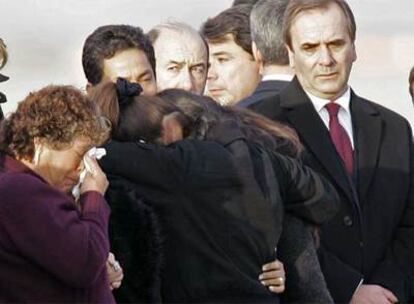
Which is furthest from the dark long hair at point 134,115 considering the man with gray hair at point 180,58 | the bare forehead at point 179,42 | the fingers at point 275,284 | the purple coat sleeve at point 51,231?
the bare forehead at point 179,42

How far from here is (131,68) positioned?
5203 millimetres

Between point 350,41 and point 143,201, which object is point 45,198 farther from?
point 350,41

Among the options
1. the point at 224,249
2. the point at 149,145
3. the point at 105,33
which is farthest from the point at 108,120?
the point at 105,33

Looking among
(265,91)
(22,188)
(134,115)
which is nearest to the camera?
(22,188)

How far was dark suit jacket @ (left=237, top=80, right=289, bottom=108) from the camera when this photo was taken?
527 centimetres

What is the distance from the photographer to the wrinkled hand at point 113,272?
153 inches

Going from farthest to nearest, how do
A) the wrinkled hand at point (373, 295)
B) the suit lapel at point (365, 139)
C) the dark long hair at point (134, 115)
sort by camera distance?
the suit lapel at point (365, 139)
the wrinkled hand at point (373, 295)
the dark long hair at point (134, 115)

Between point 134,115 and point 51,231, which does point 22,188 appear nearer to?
point 51,231

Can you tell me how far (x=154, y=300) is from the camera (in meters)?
3.98

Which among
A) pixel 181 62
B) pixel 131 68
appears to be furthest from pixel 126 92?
pixel 181 62

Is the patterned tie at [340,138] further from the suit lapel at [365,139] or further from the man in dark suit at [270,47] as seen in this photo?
the man in dark suit at [270,47]

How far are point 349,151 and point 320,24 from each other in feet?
1.73

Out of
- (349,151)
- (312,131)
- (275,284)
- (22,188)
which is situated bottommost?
(275,284)

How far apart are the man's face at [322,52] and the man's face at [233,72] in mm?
914
